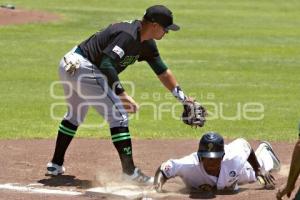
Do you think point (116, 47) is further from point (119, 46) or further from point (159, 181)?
point (159, 181)

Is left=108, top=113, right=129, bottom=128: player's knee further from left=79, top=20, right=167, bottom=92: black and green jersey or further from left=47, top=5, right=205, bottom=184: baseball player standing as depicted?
left=79, top=20, right=167, bottom=92: black and green jersey

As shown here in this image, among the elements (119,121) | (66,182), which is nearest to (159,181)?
(119,121)

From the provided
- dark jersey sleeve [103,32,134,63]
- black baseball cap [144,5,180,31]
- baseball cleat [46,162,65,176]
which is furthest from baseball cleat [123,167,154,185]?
black baseball cap [144,5,180,31]

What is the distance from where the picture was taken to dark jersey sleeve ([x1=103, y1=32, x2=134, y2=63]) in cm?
711

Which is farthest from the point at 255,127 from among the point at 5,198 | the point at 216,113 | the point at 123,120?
the point at 5,198

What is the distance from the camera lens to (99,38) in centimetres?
750

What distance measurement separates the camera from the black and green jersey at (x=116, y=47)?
23.4 feet

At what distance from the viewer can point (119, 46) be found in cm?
713

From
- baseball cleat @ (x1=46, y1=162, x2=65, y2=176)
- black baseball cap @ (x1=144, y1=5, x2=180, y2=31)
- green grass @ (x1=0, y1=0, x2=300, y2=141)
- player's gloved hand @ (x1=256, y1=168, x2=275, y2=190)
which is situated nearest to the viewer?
player's gloved hand @ (x1=256, y1=168, x2=275, y2=190)

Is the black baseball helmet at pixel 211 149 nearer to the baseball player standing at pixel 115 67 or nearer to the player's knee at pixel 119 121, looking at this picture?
the baseball player standing at pixel 115 67

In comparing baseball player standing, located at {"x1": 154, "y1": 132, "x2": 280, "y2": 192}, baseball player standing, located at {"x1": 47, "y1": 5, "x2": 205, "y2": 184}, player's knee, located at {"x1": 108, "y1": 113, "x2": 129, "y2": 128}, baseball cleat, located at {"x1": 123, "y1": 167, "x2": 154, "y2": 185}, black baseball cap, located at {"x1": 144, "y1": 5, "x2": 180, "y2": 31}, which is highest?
black baseball cap, located at {"x1": 144, "y1": 5, "x2": 180, "y2": 31}

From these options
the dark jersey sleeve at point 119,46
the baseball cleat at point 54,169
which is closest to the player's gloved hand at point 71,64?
the dark jersey sleeve at point 119,46

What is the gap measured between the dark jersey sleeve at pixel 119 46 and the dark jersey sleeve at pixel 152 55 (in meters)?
0.50

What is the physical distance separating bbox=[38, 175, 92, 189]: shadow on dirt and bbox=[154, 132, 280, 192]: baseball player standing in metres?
0.96
